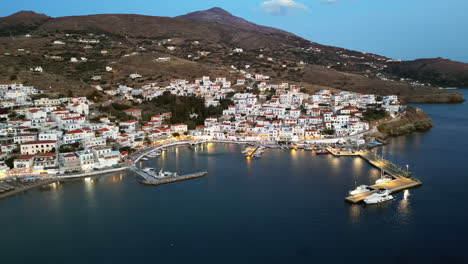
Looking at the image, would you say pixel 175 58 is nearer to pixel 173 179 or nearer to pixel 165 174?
pixel 165 174

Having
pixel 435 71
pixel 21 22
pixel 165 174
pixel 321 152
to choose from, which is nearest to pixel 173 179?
pixel 165 174

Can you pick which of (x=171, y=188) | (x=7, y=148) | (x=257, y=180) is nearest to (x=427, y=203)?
(x=257, y=180)

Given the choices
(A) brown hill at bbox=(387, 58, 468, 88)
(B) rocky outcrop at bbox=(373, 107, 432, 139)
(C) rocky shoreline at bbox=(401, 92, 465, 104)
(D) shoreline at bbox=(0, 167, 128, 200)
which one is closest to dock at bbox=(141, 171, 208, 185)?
(D) shoreline at bbox=(0, 167, 128, 200)

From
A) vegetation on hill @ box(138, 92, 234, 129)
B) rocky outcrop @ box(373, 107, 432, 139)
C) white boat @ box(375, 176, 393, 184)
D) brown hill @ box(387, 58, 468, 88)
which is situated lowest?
white boat @ box(375, 176, 393, 184)

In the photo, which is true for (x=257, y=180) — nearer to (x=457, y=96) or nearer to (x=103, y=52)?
(x=103, y=52)

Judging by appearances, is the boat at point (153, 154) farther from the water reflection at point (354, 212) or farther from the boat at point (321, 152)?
the water reflection at point (354, 212)

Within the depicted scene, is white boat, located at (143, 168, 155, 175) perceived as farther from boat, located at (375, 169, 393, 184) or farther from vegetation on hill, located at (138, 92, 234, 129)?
boat, located at (375, 169, 393, 184)

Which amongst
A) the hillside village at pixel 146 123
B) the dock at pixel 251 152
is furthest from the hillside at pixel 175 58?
the dock at pixel 251 152
